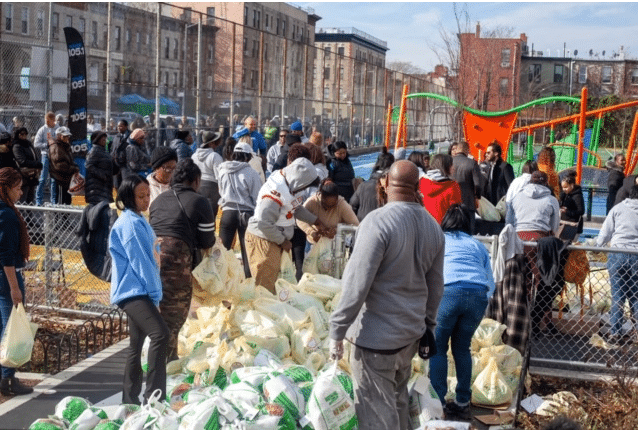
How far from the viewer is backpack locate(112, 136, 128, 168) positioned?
1416cm

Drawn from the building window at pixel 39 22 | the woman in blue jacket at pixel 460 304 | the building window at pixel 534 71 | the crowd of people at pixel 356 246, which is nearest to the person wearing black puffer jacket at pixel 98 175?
the crowd of people at pixel 356 246

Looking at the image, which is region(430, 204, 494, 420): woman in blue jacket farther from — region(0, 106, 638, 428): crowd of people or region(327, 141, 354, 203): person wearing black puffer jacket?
region(327, 141, 354, 203): person wearing black puffer jacket

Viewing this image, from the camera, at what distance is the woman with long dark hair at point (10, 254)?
20.7ft

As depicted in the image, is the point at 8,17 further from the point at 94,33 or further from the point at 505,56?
the point at 505,56

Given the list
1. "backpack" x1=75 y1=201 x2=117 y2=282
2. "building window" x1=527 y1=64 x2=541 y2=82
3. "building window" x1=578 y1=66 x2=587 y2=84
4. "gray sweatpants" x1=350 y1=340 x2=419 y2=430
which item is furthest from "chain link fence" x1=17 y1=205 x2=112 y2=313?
"building window" x1=578 y1=66 x2=587 y2=84

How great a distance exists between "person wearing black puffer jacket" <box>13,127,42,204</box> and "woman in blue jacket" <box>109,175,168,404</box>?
8.49 metres

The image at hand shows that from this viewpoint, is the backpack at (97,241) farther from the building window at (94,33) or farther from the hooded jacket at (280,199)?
the building window at (94,33)

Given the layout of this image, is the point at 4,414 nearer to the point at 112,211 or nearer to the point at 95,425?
the point at 95,425

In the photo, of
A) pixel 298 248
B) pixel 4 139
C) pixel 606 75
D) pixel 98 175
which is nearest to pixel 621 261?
pixel 298 248

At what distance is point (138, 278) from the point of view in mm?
5824

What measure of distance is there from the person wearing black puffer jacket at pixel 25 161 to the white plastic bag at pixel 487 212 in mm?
7205

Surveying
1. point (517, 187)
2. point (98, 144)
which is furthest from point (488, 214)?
point (98, 144)

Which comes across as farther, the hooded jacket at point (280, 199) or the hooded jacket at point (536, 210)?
the hooded jacket at point (536, 210)

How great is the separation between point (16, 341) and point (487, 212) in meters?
7.23
